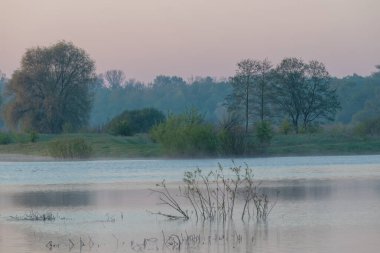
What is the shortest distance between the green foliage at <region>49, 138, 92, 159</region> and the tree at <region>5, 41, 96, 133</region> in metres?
21.3

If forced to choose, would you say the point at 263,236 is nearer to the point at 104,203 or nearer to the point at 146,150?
the point at 104,203

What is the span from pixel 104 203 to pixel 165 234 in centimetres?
768

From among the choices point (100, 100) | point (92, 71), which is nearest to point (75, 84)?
point (92, 71)

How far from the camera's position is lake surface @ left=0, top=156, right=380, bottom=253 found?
1791 cm

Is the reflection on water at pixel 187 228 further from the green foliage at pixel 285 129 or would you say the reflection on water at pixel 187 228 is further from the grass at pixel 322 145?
the green foliage at pixel 285 129

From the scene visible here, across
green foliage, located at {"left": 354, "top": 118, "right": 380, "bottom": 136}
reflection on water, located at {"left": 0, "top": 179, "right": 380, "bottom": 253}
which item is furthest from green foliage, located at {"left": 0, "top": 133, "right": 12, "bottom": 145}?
reflection on water, located at {"left": 0, "top": 179, "right": 380, "bottom": 253}

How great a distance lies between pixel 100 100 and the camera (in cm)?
16388

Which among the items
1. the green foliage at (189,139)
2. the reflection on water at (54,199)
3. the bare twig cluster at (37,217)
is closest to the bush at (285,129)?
the green foliage at (189,139)

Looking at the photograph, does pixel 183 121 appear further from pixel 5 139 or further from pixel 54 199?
pixel 54 199

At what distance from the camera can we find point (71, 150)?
193ft

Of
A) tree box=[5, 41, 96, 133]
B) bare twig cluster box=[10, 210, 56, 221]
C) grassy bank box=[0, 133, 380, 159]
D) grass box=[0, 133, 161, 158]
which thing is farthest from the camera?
tree box=[5, 41, 96, 133]

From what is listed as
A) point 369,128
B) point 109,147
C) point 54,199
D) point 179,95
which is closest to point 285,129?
point 369,128

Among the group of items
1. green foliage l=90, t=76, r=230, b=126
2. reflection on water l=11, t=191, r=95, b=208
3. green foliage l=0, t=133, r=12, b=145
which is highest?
green foliage l=90, t=76, r=230, b=126

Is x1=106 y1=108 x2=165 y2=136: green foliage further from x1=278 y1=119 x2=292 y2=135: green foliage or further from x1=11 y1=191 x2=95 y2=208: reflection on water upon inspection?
x1=11 y1=191 x2=95 y2=208: reflection on water
